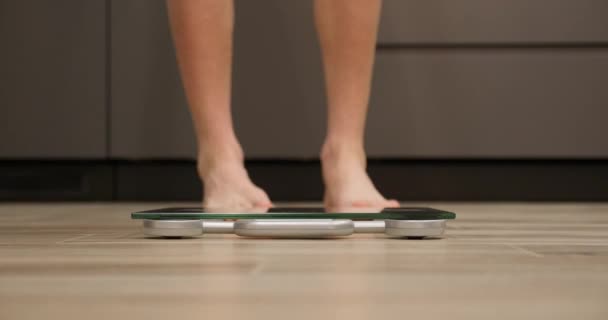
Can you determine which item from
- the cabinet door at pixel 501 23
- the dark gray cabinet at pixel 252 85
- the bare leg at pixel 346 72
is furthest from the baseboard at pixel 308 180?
the bare leg at pixel 346 72

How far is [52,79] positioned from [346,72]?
74 cm

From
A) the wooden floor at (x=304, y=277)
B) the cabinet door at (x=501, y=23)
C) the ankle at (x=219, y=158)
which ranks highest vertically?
the cabinet door at (x=501, y=23)

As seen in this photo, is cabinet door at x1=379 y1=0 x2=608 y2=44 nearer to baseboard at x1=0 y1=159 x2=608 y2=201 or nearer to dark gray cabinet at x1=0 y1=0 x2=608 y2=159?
dark gray cabinet at x1=0 y1=0 x2=608 y2=159

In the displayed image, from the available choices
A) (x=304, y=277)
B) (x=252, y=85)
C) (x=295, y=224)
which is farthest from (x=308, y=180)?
(x=304, y=277)

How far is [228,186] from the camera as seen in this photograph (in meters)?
1.05

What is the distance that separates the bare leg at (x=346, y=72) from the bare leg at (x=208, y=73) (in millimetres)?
128

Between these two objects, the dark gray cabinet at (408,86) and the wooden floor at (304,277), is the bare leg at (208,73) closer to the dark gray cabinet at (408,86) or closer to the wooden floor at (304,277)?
the wooden floor at (304,277)

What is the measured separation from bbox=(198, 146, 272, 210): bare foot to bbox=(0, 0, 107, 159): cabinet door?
23.8 inches

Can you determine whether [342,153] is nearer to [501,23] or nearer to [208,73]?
[208,73]

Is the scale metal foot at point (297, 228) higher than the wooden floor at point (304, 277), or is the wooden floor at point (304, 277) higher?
the scale metal foot at point (297, 228)

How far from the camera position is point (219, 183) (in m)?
1.06

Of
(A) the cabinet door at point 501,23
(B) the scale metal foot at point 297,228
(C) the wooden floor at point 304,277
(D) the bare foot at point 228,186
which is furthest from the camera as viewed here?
(A) the cabinet door at point 501,23

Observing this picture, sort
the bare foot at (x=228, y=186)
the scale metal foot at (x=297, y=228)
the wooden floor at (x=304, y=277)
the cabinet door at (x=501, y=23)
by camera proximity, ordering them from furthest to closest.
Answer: the cabinet door at (x=501, y=23)
the bare foot at (x=228, y=186)
the scale metal foot at (x=297, y=228)
the wooden floor at (x=304, y=277)

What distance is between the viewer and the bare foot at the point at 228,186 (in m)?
1.02
